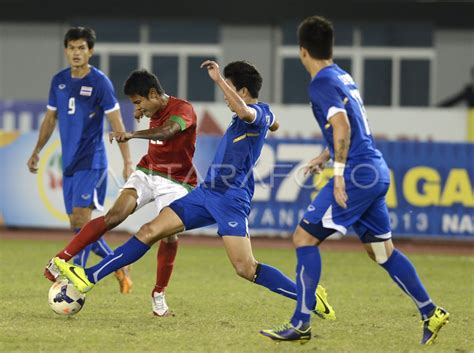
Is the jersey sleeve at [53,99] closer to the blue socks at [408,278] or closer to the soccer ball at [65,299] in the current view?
the soccer ball at [65,299]

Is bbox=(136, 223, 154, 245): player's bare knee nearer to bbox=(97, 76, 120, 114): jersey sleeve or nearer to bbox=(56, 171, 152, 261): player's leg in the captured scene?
bbox=(56, 171, 152, 261): player's leg

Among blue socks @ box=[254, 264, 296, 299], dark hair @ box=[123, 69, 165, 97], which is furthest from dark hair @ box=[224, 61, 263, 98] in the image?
blue socks @ box=[254, 264, 296, 299]

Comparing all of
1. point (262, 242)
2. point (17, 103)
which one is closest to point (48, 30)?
point (17, 103)

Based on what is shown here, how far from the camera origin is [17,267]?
12.1 metres

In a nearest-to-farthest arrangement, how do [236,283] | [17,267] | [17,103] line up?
1. [236,283]
2. [17,267]
3. [17,103]

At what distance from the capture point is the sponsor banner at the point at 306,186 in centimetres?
1605

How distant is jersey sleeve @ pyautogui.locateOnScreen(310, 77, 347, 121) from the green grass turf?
1.56 m

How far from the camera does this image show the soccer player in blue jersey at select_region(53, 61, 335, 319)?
7828mm

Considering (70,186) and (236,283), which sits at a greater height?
(70,186)

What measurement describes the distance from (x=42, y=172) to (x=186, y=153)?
848cm

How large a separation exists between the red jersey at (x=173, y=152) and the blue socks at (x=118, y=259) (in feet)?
2.75

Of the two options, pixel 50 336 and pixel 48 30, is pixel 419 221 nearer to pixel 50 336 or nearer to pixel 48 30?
pixel 50 336

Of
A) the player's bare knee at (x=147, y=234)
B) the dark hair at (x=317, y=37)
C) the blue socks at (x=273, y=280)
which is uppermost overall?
the dark hair at (x=317, y=37)

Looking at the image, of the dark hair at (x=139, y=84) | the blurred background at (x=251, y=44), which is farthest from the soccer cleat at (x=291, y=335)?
the blurred background at (x=251, y=44)
